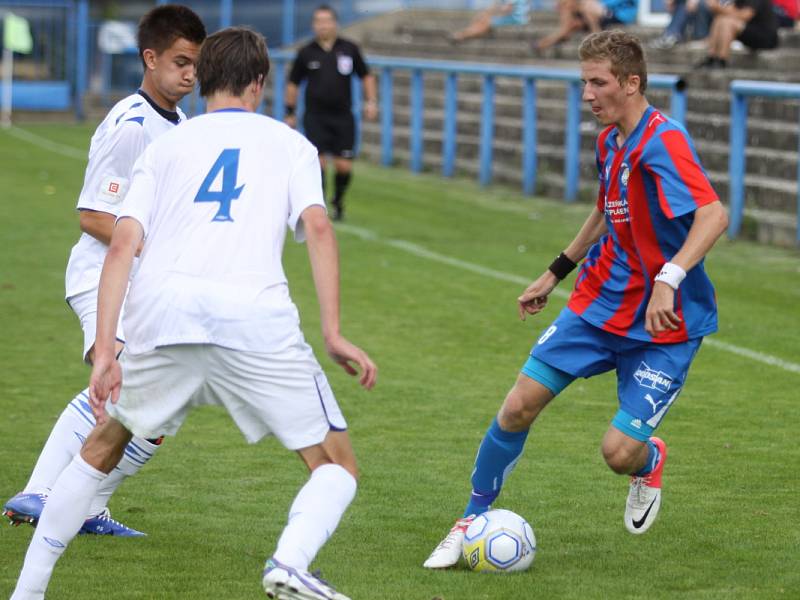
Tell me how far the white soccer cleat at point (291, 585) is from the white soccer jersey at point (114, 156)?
1.79m

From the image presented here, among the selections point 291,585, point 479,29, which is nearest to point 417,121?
point 479,29

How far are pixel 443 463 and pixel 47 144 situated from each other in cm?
2018

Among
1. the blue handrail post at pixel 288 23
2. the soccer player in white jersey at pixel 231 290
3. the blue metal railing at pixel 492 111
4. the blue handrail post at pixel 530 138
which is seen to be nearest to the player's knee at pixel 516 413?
the soccer player in white jersey at pixel 231 290

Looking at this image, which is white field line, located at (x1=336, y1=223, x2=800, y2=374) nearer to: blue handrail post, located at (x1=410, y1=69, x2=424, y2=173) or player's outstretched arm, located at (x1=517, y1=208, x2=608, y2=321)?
player's outstretched arm, located at (x1=517, y1=208, x2=608, y2=321)

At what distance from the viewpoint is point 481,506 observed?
5488mm

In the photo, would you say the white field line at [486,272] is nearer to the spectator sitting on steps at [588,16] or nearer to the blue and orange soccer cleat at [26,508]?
the blue and orange soccer cleat at [26,508]

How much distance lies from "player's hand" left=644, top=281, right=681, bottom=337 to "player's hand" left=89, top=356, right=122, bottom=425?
66.9 inches

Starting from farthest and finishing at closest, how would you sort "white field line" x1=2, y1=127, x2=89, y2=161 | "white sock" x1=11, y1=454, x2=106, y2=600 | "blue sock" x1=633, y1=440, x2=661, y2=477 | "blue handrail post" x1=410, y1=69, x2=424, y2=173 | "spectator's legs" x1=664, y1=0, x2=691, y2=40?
"white field line" x1=2, y1=127, x2=89, y2=161 < "blue handrail post" x1=410, y1=69, x2=424, y2=173 < "spectator's legs" x1=664, y1=0, x2=691, y2=40 < "blue sock" x1=633, y1=440, x2=661, y2=477 < "white sock" x1=11, y1=454, x2=106, y2=600

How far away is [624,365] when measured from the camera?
5.36 m

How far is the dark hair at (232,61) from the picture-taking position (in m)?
4.29

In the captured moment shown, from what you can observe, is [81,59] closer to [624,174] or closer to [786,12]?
[786,12]

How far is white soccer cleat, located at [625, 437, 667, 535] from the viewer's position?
5.52 m

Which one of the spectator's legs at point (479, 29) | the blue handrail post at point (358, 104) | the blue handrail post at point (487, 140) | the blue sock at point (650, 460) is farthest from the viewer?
the spectator's legs at point (479, 29)

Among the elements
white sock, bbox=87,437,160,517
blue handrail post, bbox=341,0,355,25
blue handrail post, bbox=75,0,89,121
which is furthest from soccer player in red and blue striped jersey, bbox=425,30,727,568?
blue handrail post, bbox=75,0,89,121
